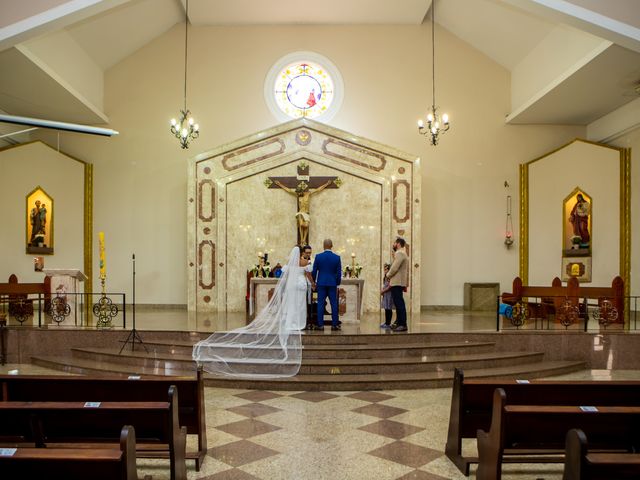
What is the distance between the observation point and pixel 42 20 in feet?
27.9

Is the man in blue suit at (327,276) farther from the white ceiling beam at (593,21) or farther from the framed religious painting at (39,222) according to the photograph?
the framed religious painting at (39,222)

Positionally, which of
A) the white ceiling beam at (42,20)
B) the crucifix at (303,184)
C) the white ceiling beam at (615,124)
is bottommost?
the crucifix at (303,184)

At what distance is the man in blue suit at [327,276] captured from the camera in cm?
969

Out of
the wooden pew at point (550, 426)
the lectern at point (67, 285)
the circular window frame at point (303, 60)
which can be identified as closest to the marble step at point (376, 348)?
the lectern at point (67, 285)

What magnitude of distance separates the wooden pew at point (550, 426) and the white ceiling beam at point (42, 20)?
25.9 ft

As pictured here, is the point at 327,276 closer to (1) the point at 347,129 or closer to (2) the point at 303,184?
(2) the point at 303,184

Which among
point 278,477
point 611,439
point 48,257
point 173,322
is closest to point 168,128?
point 48,257

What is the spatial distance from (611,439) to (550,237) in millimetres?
11430

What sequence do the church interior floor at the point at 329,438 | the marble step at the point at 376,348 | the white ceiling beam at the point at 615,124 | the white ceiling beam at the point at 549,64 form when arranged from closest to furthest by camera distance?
the church interior floor at the point at 329,438 → the marble step at the point at 376,348 → the white ceiling beam at the point at 549,64 → the white ceiling beam at the point at 615,124

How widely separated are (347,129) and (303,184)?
233cm

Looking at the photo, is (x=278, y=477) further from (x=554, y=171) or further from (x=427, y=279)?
(x=554, y=171)

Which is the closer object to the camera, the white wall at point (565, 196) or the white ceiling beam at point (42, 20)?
the white ceiling beam at point (42, 20)

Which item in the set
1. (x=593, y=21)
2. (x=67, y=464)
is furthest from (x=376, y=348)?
(x=67, y=464)

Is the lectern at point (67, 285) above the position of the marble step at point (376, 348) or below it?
above
